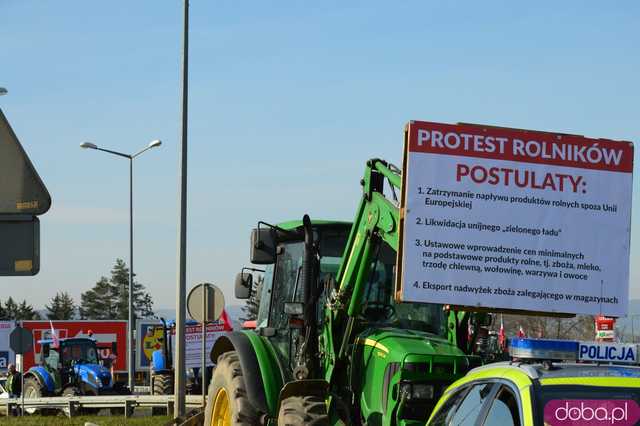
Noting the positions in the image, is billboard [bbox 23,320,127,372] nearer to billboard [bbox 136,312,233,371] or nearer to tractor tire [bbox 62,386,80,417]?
billboard [bbox 136,312,233,371]

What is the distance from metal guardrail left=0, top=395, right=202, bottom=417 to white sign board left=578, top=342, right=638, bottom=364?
64.1 feet

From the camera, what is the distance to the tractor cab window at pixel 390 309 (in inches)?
436

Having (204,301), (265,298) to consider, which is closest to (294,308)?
(265,298)

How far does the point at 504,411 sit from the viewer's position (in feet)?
20.7

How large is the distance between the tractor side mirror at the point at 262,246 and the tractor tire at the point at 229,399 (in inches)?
46.4

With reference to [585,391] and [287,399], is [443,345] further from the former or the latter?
[585,391]

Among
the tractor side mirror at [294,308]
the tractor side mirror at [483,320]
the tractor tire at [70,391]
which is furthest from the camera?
the tractor tire at [70,391]

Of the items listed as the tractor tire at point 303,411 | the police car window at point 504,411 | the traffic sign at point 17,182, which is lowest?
the tractor tire at point 303,411

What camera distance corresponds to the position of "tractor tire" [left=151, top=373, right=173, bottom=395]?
3262cm

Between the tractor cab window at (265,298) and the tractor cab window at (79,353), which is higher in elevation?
the tractor cab window at (265,298)

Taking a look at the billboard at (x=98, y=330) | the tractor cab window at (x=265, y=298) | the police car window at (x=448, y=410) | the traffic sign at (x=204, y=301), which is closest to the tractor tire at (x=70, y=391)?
the traffic sign at (x=204, y=301)

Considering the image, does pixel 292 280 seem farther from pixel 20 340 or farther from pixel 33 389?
pixel 33 389

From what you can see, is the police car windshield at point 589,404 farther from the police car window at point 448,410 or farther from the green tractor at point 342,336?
the green tractor at point 342,336

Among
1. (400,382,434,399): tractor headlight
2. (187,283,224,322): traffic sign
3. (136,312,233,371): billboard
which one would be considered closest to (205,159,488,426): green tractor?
(400,382,434,399): tractor headlight
